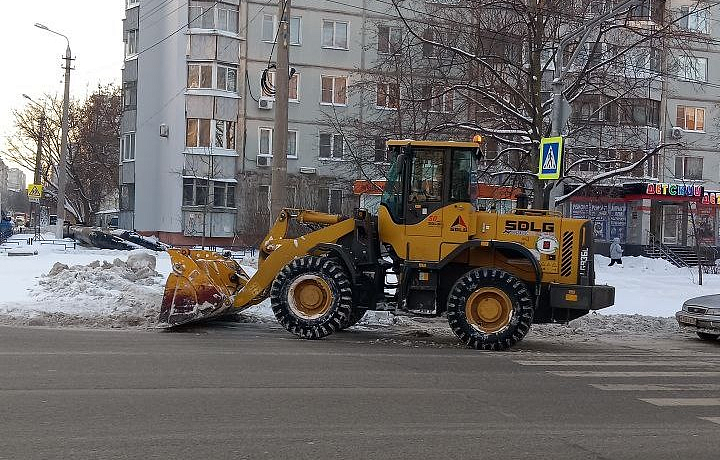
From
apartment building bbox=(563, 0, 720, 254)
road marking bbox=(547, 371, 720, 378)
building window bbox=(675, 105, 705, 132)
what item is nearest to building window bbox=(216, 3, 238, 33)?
apartment building bbox=(563, 0, 720, 254)

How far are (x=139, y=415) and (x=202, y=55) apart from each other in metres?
39.1

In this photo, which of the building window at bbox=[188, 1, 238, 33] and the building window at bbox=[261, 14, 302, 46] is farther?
the building window at bbox=[261, 14, 302, 46]

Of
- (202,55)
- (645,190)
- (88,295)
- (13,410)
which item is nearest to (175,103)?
(202,55)

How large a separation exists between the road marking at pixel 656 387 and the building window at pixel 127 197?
40.4 metres

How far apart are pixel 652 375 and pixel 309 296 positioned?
516 centimetres

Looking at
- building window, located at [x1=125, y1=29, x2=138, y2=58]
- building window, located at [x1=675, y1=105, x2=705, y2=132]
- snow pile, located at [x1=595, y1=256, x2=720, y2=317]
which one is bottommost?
snow pile, located at [x1=595, y1=256, x2=720, y2=317]

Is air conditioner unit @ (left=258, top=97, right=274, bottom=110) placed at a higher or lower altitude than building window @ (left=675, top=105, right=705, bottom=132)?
lower

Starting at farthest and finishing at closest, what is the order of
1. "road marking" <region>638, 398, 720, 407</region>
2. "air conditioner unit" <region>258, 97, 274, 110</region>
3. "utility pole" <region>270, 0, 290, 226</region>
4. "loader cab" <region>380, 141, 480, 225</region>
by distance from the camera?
"air conditioner unit" <region>258, 97, 274, 110</region>
"utility pole" <region>270, 0, 290, 226</region>
"loader cab" <region>380, 141, 480, 225</region>
"road marking" <region>638, 398, 720, 407</region>

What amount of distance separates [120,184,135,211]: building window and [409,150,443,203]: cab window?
36.4 metres

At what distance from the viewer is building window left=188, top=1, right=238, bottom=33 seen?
44250mm

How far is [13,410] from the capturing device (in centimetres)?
737

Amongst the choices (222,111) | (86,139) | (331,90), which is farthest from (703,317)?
(86,139)

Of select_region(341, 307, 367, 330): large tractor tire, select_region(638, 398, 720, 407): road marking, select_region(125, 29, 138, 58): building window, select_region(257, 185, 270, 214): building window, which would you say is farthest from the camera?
select_region(125, 29, 138, 58): building window

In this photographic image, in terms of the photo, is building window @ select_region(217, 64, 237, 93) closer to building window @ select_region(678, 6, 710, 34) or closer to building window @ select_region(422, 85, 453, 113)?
building window @ select_region(422, 85, 453, 113)
